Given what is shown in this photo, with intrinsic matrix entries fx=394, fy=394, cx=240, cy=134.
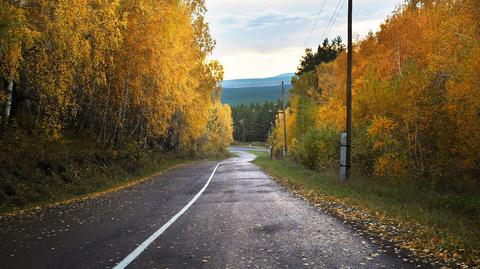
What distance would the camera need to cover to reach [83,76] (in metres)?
13.8

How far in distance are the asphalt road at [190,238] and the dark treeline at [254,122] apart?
11958 centimetres

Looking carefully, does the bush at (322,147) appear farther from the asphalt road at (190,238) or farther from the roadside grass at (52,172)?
the asphalt road at (190,238)

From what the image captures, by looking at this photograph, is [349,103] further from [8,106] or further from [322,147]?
[8,106]

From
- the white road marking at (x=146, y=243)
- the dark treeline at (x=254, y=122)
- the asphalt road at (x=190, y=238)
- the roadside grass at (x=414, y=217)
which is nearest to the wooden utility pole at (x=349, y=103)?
the roadside grass at (x=414, y=217)

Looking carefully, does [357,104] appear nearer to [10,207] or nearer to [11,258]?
[10,207]

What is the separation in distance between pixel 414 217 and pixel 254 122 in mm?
138023

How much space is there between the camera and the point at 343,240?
6.93 m

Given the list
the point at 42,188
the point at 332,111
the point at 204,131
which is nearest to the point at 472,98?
the point at 42,188

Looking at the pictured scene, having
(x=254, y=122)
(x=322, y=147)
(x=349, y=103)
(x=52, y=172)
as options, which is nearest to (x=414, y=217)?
(x=349, y=103)

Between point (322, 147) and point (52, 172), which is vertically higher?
point (322, 147)

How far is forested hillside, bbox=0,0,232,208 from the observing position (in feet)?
39.3

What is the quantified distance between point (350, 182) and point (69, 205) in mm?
11255

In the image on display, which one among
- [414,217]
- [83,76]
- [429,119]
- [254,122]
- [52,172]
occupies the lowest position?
[414,217]

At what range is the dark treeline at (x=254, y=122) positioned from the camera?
14277 cm
